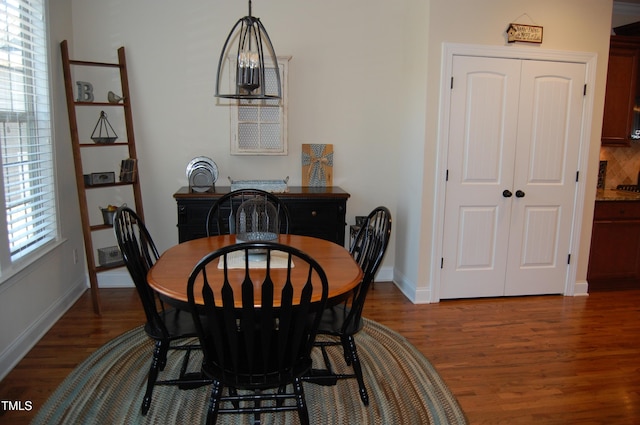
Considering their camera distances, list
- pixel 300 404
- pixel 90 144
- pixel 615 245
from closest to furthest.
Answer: pixel 300 404 < pixel 90 144 < pixel 615 245

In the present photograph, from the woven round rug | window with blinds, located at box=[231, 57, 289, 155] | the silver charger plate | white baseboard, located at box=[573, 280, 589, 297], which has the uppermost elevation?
window with blinds, located at box=[231, 57, 289, 155]

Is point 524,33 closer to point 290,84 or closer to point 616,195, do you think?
point 616,195

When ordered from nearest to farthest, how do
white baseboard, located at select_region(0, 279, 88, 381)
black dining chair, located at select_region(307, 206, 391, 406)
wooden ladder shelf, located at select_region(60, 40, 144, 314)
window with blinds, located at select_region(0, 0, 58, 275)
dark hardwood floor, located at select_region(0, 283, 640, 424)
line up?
black dining chair, located at select_region(307, 206, 391, 406) < dark hardwood floor, located at select_region(0, 283, 640, 424) < white baseboard, located at select_region(0, 279, 88, 381) < window with blinds, located at select_region(0, 0, 58, 275) < wooden ladder shelf, located at select_region(60, 40, 144, 314)

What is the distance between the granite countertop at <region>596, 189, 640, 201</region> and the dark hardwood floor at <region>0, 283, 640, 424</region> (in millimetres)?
841

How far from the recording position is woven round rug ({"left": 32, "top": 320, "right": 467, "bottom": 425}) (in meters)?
2.27

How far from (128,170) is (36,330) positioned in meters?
1.34

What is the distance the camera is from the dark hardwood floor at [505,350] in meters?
2.43

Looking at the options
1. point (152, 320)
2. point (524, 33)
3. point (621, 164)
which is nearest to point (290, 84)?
point (524, 33)

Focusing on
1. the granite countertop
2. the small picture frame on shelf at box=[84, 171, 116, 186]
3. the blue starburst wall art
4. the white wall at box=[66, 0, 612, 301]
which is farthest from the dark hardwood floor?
the blue starburst wall art

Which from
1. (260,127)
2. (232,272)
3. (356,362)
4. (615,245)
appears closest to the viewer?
(232,272)

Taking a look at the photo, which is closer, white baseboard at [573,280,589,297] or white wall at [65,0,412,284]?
white wall at [65,0,412,284]

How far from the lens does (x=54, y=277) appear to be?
3.43 meters

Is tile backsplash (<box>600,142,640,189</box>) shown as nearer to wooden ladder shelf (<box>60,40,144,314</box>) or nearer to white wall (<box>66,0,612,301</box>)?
white wall (<box>66,0,612,301</box>)

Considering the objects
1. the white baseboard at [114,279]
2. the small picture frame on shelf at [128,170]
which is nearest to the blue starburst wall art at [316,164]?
the small picture frame on shelf at [128,170]
